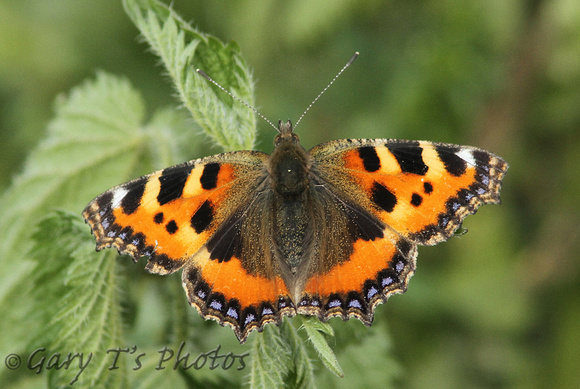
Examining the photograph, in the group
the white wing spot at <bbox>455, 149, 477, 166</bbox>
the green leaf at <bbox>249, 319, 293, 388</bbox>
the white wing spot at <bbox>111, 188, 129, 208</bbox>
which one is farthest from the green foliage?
the white wing spot at <bbox>455, 149, 477, 166</bbox>

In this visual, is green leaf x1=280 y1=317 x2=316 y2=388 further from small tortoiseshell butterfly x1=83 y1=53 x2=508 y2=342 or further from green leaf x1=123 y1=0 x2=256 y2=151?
green leaf x1=123 y1=0 x2=256 y2=151

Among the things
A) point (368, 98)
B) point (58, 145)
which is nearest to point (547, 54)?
point (368, 98)

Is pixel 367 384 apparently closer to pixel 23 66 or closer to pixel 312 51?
pixel 312 51

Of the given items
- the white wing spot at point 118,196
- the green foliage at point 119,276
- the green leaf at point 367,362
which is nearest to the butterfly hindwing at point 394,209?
the green foliage at point 119,276

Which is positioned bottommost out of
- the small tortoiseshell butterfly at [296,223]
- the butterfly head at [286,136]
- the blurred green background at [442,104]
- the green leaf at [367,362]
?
the green leaf at [367,362]

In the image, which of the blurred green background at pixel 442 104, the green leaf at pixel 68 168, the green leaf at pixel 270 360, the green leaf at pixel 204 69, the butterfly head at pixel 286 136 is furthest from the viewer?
the blurred green background at pixel 442 104

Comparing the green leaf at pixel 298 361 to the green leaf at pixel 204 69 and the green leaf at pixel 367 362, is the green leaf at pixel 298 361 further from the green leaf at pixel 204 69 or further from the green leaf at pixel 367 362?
the green leaf at pixel 204 69
